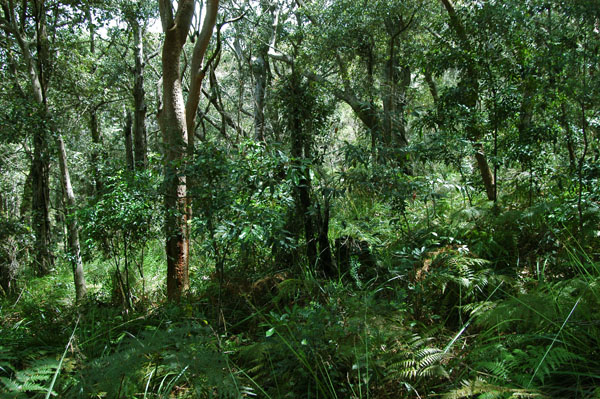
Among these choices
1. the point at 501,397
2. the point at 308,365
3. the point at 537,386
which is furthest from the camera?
the point at 308,365

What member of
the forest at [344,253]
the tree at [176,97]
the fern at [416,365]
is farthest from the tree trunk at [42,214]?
the fern at [416,365]

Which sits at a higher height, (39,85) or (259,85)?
(259,85)

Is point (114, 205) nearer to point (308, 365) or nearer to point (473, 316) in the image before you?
point (308, 365)

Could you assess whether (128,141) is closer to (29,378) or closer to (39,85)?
(39,85)

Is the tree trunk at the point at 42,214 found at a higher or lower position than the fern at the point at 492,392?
higher

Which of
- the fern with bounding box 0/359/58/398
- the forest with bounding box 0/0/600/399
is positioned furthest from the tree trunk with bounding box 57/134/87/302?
the fern with bounding box 0/359/58/398

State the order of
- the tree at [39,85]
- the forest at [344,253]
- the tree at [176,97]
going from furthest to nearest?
the tree at [39,85] → the tree at [176,97] → the forest at [344,253]

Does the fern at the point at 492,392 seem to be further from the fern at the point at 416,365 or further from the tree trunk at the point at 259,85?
the tree trunk at the point at 259,85

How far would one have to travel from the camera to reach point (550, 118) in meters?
5.14

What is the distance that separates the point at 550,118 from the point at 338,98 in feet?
24.2

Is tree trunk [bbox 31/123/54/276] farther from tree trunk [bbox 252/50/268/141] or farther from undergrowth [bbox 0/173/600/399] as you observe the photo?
tree trunk [bbox 252/50/268/141]

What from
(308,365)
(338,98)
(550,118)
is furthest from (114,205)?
(338,98)

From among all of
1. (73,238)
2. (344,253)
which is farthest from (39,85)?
(344,253)

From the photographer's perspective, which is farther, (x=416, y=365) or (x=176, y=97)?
(x=176, y=97)
